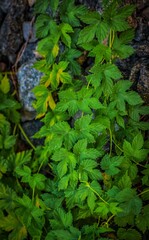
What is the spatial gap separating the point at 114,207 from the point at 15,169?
83cm

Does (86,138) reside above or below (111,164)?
above

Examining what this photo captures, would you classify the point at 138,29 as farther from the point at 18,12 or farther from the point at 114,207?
the point at 114,207

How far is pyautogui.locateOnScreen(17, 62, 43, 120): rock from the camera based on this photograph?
2.45m

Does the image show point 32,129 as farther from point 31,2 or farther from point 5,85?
point 31,2

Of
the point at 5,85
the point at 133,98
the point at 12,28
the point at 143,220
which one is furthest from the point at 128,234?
the point at 12,28

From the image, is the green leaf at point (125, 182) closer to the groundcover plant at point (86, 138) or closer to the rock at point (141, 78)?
the groundcover plant at point (86, 138)

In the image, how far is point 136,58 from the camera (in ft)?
6.99

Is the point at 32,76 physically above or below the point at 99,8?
below

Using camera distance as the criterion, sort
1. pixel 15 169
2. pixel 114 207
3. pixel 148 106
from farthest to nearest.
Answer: pixel 15 169 < pixel 148 106 < pixel 114 207

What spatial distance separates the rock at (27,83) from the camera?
8.04 feet

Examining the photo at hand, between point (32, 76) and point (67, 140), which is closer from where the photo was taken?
point (67, 140)

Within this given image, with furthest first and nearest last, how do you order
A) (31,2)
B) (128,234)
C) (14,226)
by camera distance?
(31,2)
(14,226)
(128,234)

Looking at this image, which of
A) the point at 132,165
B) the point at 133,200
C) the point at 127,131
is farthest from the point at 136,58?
the point at 133,200

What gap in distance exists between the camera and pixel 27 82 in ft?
8.11
